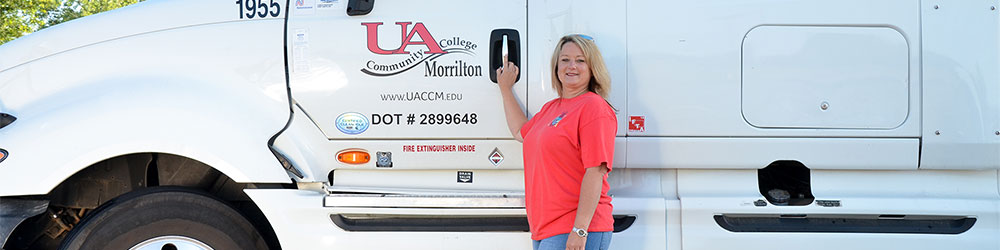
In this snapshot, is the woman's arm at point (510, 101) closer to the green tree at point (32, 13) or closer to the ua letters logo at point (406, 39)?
the ua letters logo at point (406, 39)

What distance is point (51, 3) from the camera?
19.0m

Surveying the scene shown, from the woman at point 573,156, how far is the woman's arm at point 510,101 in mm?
269

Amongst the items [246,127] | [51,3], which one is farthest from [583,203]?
[51,3]

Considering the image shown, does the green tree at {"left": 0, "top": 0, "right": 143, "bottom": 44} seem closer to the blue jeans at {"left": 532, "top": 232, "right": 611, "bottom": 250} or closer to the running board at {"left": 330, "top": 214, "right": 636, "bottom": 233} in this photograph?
the running board at {"left": 330, "top": 214, "right": 636, "bottom": 233}

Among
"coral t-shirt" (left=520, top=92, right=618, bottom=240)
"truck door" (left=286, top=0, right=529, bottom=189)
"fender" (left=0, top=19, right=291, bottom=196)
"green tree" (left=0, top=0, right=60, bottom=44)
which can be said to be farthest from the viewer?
"green tree" (left=0, top=0, right=60, bottom=44)

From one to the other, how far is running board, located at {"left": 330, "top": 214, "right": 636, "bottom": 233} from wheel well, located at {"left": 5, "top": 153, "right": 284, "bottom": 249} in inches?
19.1

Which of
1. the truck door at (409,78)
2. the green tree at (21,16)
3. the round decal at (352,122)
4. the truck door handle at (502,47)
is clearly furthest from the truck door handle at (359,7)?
the green tree at (21,16)

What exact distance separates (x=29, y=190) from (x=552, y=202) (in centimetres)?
241

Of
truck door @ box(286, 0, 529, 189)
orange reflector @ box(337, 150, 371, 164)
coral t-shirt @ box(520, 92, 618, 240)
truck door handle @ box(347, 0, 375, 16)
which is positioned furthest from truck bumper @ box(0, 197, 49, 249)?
coral t-shirt @ box(520, 92, 618, 240)

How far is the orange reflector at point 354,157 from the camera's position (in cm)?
335

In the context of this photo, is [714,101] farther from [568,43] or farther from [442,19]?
[442,19]

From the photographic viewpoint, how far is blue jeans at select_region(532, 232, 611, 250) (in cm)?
271

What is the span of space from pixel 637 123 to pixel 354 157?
1.35 m

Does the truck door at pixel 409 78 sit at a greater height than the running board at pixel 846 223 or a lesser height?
greater
